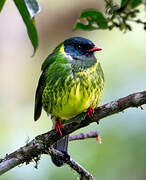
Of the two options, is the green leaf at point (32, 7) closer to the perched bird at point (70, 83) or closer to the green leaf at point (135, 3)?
the green leaf at point (135, 3)

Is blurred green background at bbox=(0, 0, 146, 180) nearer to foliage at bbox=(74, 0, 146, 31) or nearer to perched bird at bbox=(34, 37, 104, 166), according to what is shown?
perched bird at bbox=(34, 37, 104, 166)

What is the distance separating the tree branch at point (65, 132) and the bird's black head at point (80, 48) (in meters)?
0.77

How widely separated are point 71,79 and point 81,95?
0.16 meters

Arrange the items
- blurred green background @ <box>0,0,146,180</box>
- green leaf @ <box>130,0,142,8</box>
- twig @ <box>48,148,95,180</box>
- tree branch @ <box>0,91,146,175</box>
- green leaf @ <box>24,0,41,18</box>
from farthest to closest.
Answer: blurred green background @ <box>0,0,146,180</box>, twig @ <box>48,148,95,180</box>, tree branch @ <box>0,91,146,175</box>, green leaf @ <box>24,0,41,18</box>, green leaf @ <box>130,0,142,8</box>

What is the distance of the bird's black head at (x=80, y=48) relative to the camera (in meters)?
3.63

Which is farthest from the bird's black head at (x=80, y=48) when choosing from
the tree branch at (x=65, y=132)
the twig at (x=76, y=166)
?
the twig at (x=76, y=166)

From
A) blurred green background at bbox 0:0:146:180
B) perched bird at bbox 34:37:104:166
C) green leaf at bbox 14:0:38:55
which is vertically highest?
green leaf at bbox 14:0:38:55

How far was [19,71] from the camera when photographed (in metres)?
6.14

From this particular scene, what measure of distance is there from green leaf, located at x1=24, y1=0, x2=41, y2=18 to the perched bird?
1.04m

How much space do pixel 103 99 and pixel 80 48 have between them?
89cm

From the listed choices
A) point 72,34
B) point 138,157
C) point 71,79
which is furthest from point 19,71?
point 71,79

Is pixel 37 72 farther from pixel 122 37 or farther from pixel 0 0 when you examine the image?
pixel 0 0

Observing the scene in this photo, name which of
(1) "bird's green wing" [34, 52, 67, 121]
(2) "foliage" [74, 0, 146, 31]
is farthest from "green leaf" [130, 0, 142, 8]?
(1) "bird's green wing" [34, 52, 67, 121]

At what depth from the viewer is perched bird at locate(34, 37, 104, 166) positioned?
10.8 ft
